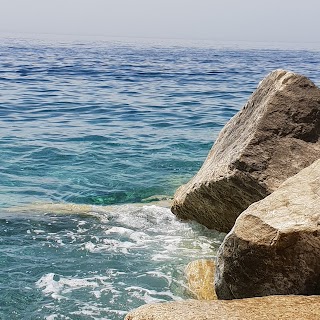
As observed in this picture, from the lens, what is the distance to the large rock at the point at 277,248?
4.59 metres

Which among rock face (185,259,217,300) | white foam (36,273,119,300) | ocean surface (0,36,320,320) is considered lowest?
ocean surface (0,36,320,320)

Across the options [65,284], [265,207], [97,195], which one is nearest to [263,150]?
[265,207]

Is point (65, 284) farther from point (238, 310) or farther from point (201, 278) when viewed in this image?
point (238, 310)

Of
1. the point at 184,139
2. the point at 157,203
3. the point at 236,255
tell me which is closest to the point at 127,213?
the point at 157,203

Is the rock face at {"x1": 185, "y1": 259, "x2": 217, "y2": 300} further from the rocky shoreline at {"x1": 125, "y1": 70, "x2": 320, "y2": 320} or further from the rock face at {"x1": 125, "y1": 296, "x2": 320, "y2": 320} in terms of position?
the rock face at {"x1": 125, "y1": 296, "x2": 320, "y2": 320}

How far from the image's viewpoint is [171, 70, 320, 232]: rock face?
663cm

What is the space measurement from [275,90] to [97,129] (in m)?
9.46

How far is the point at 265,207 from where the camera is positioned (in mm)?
4984

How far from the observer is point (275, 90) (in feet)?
23.0

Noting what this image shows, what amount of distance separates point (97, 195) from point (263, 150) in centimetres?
417

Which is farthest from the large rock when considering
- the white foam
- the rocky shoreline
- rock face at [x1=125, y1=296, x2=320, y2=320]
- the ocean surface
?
the white foam

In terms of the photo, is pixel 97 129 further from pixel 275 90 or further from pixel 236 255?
pixel 236 255

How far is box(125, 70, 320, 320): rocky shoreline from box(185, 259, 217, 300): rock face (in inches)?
2.9

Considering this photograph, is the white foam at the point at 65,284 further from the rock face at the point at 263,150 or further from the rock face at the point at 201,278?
the rock face at the point at 263,150
